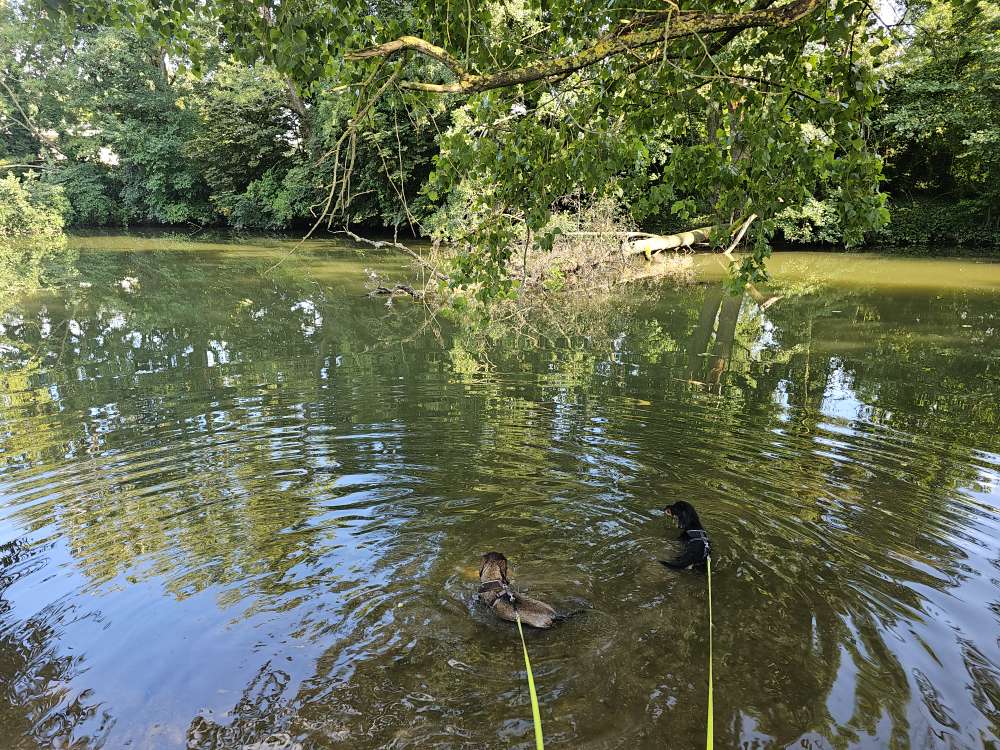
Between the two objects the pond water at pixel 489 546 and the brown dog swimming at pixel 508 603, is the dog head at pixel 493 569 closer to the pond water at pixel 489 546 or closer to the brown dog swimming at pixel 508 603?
the brown dog swimming at pixel 508 603

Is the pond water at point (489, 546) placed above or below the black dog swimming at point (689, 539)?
below

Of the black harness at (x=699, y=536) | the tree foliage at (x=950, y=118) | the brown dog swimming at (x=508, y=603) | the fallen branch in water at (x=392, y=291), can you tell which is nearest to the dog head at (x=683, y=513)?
the black harness at (x=699, y=536)

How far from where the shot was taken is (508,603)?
4004mm

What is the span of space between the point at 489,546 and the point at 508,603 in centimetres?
106

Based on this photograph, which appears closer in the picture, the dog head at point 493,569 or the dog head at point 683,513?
the dog head at point 493,569

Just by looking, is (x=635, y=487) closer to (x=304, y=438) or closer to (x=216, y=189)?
(x=304, y=438)

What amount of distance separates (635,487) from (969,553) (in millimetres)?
2511

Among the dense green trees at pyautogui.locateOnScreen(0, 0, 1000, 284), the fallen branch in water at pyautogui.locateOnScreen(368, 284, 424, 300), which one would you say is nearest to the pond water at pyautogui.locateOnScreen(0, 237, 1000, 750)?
the dense green trees at pyautogui.locateOnScreen(0, 0, 1000, 284)

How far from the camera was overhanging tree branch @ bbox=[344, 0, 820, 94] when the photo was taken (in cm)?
404

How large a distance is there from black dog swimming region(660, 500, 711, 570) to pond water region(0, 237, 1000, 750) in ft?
0.40

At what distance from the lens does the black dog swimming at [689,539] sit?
4.55m

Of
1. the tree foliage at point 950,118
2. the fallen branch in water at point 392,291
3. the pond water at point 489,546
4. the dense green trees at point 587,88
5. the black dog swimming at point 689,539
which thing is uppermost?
the tree foliage at point 950,118

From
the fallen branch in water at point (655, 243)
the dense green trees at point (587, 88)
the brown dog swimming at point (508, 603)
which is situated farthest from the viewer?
the fallen branch in water at point (655, 243)

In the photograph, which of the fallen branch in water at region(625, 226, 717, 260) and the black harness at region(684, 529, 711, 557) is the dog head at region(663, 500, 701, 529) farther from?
the fallen branch in water at region(625, 226, 717, 260)
